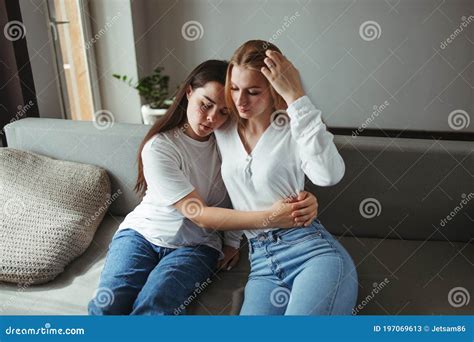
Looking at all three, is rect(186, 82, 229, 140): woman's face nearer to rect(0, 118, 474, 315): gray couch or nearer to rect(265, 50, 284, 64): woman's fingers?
rect(265, 50, 284, 64): woman's fingers

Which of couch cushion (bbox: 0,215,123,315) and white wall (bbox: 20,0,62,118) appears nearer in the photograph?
couch cushion (bbox: 0,215,123,315)

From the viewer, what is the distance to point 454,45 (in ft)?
7.48

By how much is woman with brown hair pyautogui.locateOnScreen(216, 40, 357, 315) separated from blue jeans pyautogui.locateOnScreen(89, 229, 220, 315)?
128mm

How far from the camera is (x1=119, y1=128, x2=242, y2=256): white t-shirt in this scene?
1.01m

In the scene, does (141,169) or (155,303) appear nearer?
(155,303)

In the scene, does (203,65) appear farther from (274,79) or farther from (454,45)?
(454,45)

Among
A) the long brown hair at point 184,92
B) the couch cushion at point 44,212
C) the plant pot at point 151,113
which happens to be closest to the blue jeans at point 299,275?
the long brown hair at point 184,92

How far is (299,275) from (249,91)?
0.39 metres

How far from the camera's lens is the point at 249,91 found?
927 mm

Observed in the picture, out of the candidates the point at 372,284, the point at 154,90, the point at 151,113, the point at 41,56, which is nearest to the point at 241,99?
the point at 372,284

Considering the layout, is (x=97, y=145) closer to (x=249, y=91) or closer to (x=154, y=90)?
→ (x=249, y=91)

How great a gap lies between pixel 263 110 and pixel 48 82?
3.43 ft

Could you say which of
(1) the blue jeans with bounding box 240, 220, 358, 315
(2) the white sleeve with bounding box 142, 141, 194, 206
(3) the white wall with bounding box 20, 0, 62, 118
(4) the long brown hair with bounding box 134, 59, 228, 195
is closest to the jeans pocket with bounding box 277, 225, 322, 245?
(1) the blue jeans with bounding box 240, 220, 358, 315

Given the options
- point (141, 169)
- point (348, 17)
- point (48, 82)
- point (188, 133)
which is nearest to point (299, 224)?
point (188, 133)
